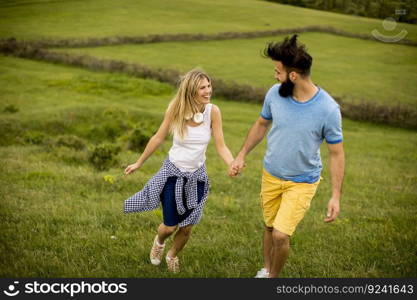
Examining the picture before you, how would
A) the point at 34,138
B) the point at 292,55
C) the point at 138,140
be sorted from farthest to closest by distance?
the point at 34,138
the point at 138,140
the point at 292,55

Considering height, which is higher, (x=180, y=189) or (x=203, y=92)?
(x=203, y=92)

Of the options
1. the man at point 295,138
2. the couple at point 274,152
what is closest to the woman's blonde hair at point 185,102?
the couple at point 274,152

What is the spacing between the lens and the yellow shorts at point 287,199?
4902 millimetres

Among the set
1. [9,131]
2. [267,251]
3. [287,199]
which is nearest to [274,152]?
[287,199]

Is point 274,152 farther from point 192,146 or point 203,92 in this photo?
point 203,92

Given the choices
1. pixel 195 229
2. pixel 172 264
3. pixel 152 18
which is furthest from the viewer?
pixel 152 18

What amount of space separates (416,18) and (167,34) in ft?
79.9

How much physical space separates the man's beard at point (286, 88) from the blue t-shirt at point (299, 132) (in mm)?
49

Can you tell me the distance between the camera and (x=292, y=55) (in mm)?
4711

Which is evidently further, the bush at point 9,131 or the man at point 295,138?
the bush at point 9,131

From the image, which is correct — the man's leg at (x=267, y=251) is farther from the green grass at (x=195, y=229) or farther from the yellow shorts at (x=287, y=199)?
the yellow shorts at (x=287, y=199)

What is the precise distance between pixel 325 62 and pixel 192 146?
39.2m

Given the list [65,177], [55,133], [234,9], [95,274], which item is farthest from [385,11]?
[95,274]

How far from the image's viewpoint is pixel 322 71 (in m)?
39.3
